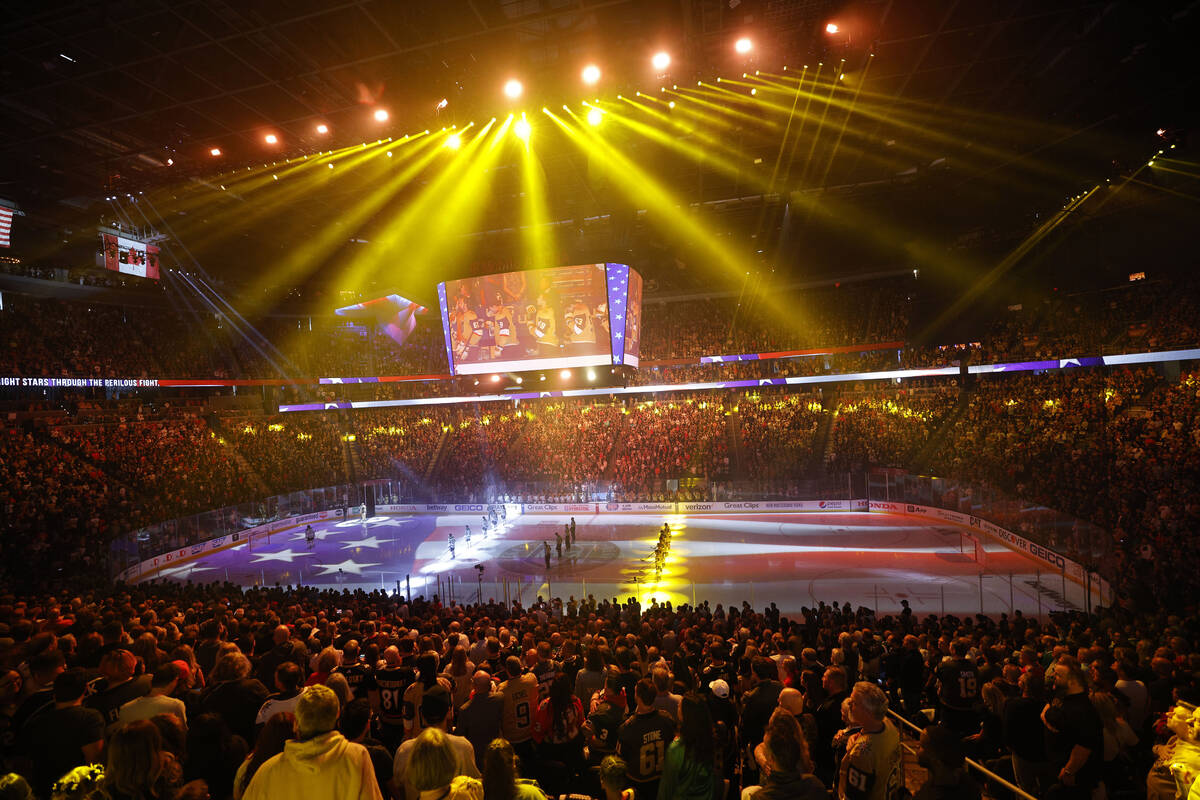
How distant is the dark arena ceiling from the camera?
10.5m

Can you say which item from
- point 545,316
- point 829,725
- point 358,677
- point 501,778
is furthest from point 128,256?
point 829,725

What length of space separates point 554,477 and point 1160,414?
86.2 feet

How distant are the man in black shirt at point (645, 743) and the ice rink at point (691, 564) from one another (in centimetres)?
1190

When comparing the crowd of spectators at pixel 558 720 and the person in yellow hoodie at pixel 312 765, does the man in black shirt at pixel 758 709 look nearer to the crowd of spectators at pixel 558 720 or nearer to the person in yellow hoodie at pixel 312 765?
the crowd of spectators at pixel 558 720

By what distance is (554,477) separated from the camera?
33625 mm

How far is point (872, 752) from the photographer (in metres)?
3.24

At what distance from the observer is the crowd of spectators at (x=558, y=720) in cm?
261

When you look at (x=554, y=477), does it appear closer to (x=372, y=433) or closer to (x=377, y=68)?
(x=372, y=433)

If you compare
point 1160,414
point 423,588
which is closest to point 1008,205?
point 1160,414

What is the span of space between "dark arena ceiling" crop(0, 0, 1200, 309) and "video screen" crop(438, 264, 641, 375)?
3.56 feet

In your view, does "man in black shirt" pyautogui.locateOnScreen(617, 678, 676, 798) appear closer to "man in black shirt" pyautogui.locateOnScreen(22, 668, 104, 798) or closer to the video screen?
"man in black shirt" pyautogui.locateOnScreen(22, 668, 104, 798)

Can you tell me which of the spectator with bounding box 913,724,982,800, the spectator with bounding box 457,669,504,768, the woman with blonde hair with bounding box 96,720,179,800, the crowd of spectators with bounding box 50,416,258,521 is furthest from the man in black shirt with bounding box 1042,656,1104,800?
the crowd of spectators with bounding box 50,416,258,521

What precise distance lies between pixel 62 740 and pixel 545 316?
754 inches

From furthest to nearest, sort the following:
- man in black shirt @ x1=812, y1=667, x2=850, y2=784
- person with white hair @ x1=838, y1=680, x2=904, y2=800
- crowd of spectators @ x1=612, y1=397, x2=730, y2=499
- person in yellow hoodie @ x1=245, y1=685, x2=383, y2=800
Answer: crowd of spectators @ x1=612, y1=397, x2=730, y2=499, man in black shirt @ x1=812, y1=667, x2=850, y2=784, person with white hair @ x1=838, y1=680, x2=904, y2=800, person in yellow hoodie @ x1=245, y1=685, x2=383, y2=800
